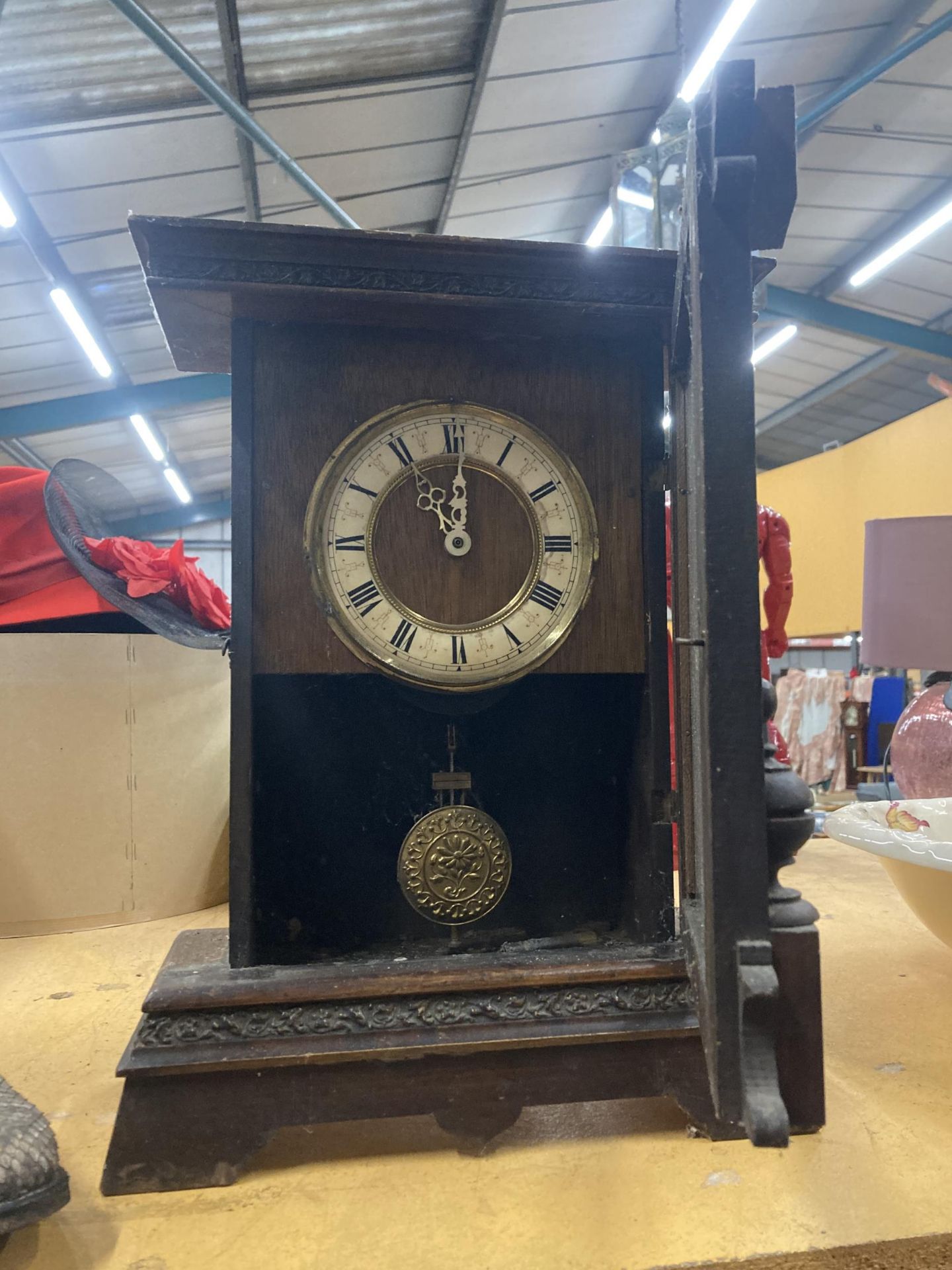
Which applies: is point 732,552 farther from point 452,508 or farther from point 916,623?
point 916,623

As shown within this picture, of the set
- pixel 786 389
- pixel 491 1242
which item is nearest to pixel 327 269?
pixel 491 1242

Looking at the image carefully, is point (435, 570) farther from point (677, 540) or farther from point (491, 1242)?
point (491, 1242)

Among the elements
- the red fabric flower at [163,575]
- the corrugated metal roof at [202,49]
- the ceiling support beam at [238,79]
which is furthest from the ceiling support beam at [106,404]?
the red fabric flower at [163,575]

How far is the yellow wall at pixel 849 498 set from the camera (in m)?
4.23

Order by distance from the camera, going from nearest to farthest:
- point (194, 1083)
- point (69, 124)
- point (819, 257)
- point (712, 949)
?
point (712, 949) → point (194, 1083) → point (69, 124) → point (819, 257)

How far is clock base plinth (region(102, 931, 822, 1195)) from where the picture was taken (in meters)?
0.69

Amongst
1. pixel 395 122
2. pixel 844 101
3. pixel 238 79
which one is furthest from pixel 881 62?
pixel 238 79

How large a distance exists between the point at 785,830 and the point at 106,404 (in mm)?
4586

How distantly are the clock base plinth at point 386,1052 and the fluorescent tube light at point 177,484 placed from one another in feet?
22.3

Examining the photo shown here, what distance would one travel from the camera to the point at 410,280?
0.79 metres

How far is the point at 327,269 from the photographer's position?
78 centimetres

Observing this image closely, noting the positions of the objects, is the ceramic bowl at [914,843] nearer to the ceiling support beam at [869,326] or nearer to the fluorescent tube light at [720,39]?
the fluorescent tube light at [720,39]

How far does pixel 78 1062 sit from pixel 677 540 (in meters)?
0.77

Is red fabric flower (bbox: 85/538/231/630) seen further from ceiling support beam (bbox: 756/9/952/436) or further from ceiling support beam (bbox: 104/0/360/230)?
ceiling support beam (bbox: 756/9/952/436)
